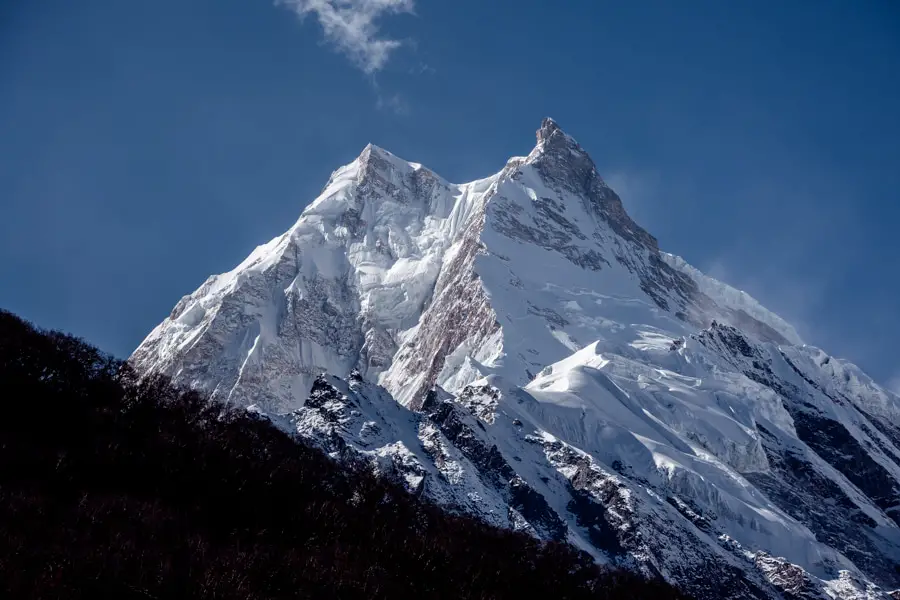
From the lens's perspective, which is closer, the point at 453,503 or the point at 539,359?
the point at 453,503

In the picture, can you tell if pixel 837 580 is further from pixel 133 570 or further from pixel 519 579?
pixel 133 570

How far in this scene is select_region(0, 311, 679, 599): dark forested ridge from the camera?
3859 cm

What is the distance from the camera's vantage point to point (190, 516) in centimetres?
5244

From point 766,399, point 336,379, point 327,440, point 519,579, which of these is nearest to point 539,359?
point 766,399

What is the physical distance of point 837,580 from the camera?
121375 mm

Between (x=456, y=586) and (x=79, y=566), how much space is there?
85.1ft

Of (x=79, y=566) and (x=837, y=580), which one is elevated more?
→ (x=837, y=580)

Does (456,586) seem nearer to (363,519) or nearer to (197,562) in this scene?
(363,519)

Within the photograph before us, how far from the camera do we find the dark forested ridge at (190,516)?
38594 millimetres

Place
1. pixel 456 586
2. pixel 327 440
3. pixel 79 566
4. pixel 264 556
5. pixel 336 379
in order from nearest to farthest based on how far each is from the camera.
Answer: pixel 79 566 < pixel 264 556 < pixel 456 586 < pixel 327 440 < pixel 336 379

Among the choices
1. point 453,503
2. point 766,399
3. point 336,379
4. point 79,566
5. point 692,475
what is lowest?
point 79,566

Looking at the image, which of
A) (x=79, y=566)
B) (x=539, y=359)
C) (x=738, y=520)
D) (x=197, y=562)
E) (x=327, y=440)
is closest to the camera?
(x=79, y=566)

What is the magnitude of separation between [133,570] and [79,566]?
2.36 meters

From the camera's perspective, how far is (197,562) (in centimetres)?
4134
